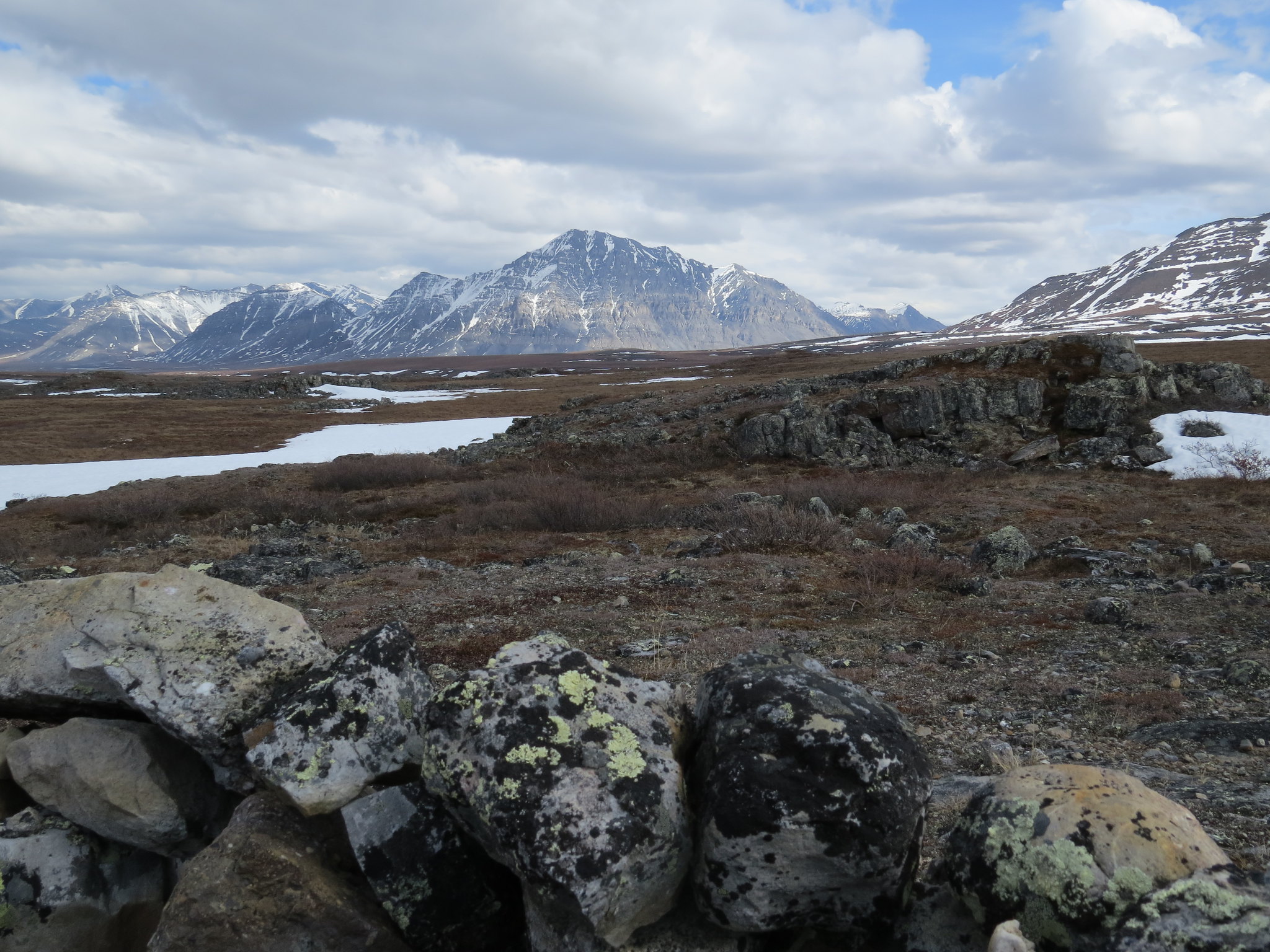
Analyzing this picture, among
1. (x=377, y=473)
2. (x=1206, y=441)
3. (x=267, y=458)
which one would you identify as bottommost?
(x=267, y=458)

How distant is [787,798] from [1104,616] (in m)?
10.4

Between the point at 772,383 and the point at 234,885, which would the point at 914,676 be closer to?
the point at 234,885

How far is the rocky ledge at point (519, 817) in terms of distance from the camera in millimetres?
3898

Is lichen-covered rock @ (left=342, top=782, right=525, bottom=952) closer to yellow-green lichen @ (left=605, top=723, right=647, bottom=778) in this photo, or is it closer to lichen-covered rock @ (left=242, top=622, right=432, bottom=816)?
lichen-covered rock @ (left=242, top=622, right=432, bottom=816)

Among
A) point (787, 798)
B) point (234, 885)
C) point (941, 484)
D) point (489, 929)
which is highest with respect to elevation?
point (787, 798)

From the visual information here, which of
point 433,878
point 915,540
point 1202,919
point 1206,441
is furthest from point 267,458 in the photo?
point 1206,441

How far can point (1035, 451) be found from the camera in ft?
111

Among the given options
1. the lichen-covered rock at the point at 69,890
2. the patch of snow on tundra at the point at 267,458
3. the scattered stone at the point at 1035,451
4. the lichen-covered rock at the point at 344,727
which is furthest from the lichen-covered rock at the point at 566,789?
the patch of snow on tundra at the point at 267,458

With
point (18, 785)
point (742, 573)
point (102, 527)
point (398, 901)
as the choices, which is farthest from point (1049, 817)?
point (102, 527)

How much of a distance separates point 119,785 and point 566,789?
402 cm

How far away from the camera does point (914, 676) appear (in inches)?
379

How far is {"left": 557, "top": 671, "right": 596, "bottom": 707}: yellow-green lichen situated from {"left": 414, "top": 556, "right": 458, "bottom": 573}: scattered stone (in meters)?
13.0

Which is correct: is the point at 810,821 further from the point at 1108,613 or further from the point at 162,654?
the point at 1108,613

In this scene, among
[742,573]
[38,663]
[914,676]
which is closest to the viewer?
[38,663]
